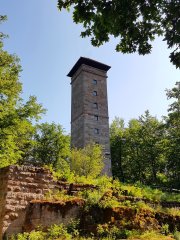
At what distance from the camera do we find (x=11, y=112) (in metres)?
16.0

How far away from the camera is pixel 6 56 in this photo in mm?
18844

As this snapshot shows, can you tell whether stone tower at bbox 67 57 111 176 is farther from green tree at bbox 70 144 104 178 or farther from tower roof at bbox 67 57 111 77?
green tree at bbox 70 144 104 178

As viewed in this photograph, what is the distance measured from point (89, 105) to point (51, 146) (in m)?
8.02

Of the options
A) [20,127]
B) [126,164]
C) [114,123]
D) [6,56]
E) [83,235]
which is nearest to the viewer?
[83,235]

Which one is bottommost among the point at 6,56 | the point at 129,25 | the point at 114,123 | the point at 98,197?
the point at 98,197

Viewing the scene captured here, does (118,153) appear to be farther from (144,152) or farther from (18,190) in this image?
(18,190)

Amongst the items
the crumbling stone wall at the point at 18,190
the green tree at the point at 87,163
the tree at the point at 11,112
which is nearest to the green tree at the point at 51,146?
the green tree at the point at 87,163

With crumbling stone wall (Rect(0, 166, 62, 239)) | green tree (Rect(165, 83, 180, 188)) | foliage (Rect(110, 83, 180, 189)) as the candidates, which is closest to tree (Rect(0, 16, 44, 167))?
crumbling stone wall (Rect(0, 166, 62, 239))

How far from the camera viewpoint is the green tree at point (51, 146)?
39.0 m

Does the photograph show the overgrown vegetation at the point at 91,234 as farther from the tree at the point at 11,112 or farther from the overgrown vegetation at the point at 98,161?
the tree at the point at 11,112

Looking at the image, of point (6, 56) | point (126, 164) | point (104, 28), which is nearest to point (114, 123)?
point (126, 164)

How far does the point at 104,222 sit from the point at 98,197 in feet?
3.53

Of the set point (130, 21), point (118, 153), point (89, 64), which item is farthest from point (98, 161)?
point (130, 21)

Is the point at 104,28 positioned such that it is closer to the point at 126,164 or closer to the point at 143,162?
the point at 143,162
